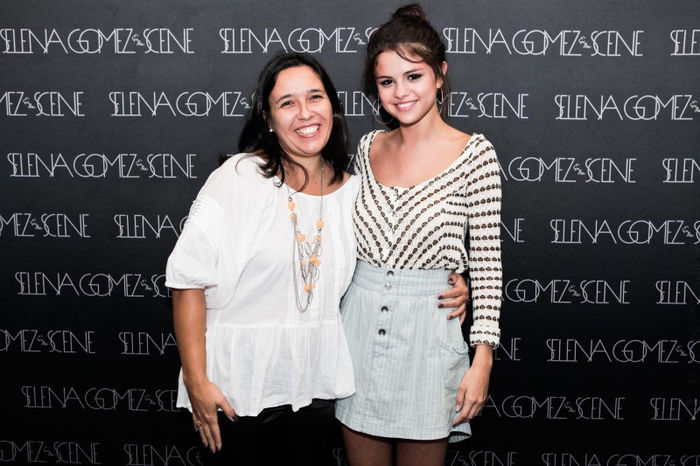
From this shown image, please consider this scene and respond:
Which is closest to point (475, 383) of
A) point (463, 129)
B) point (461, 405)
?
point (461, 405)

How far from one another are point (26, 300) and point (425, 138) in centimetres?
177

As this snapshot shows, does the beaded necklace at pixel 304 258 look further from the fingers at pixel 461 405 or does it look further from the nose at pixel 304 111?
the fingers at pixel 461 405

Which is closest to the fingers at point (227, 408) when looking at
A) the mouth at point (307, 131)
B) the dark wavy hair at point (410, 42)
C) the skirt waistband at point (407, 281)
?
the skirt waistband at point (407, 281)

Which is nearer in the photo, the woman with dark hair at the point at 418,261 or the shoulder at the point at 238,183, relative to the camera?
the shoulder at the point at 238,183

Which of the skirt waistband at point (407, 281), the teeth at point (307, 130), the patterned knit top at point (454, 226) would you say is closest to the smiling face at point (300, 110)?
the teeth at point (307, 130)

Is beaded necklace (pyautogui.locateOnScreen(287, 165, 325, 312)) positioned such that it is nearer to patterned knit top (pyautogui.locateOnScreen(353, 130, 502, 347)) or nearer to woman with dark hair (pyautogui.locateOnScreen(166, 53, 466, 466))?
woman with dark hair (pyautogui.locateOnScreen(166, 53, 466, 466))

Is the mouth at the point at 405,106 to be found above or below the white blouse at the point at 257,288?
above

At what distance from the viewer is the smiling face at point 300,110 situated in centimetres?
187

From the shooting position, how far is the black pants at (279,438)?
188 centimetres

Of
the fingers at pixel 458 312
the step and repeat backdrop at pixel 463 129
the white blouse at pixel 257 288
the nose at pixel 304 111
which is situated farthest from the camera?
the step and repeat backdrop at pixel 463 129

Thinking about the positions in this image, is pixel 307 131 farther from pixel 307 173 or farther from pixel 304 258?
pixel 304 258

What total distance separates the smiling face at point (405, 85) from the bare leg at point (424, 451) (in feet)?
3.00

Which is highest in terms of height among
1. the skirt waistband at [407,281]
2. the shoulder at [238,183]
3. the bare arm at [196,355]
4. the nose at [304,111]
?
the nose at [304,111]

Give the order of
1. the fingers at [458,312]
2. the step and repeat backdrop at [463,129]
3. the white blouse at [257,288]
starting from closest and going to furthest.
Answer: the white blouse at [257,288], the fingers at [458,312], the step and repeat backdrop at [463,129]
